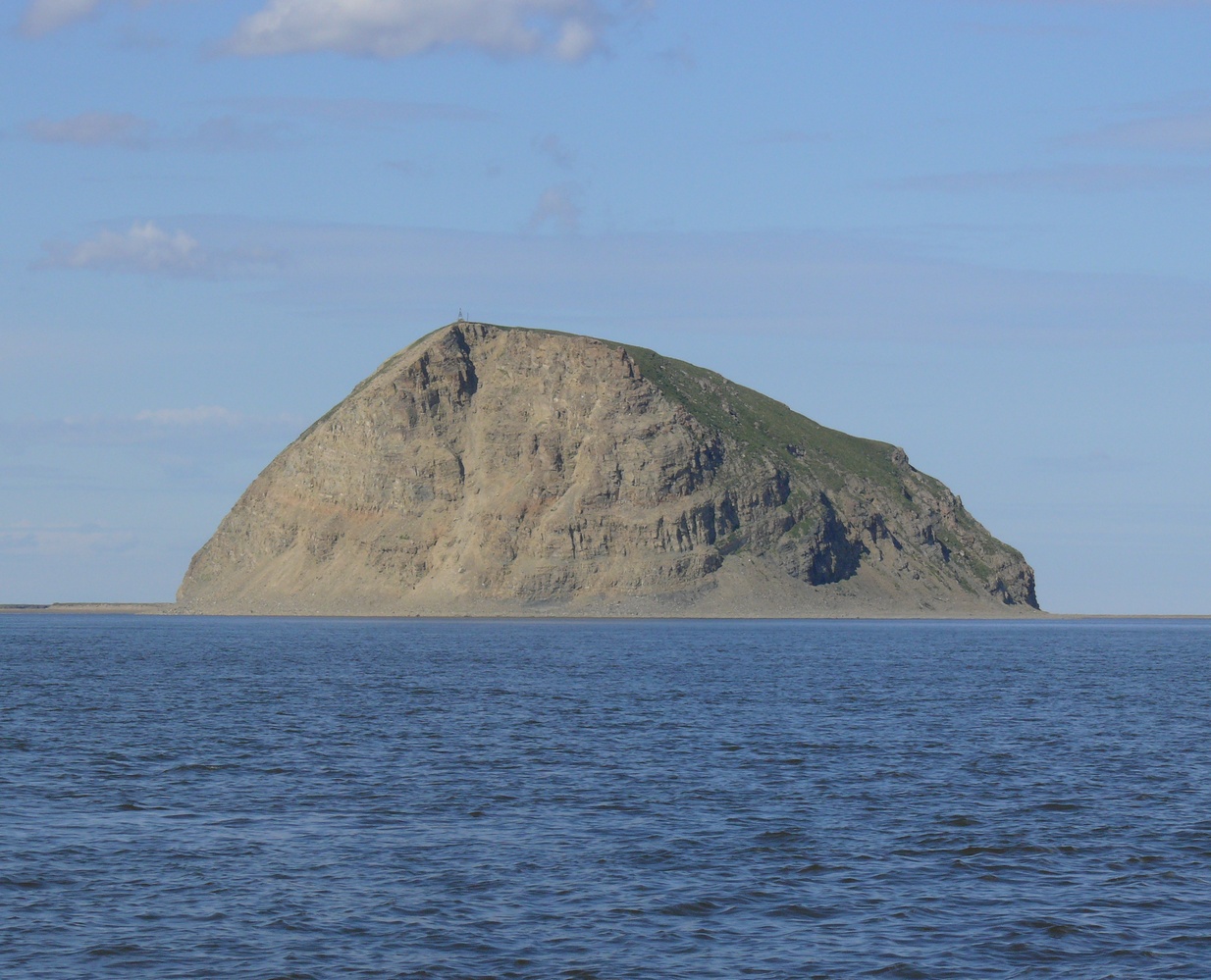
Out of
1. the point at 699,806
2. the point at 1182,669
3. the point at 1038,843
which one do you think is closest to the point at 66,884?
the point at 699,806

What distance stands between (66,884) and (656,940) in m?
11.4

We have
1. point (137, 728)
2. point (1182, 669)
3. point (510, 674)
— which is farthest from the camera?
point (1182, 669)

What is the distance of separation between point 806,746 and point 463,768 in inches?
496

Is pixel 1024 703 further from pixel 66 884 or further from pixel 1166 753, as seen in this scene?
pixel 66 884

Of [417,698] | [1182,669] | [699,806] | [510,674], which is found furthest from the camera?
[1182,669]

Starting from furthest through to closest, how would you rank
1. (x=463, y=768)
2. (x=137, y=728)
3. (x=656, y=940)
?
1. (x=137, y=728)
2. (x=463, y=768)
3. (x=656, y=940)

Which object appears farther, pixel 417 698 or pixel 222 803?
pixel 417 698

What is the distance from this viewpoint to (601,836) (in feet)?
108

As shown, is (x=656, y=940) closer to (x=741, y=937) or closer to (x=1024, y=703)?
(x=741, y=937)

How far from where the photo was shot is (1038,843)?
3231 centimetres

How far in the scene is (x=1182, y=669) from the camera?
107938mm

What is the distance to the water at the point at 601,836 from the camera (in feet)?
77.8

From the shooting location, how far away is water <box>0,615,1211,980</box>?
23.7 meters

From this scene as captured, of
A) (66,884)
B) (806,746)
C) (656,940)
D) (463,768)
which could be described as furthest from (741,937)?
(806,746)
